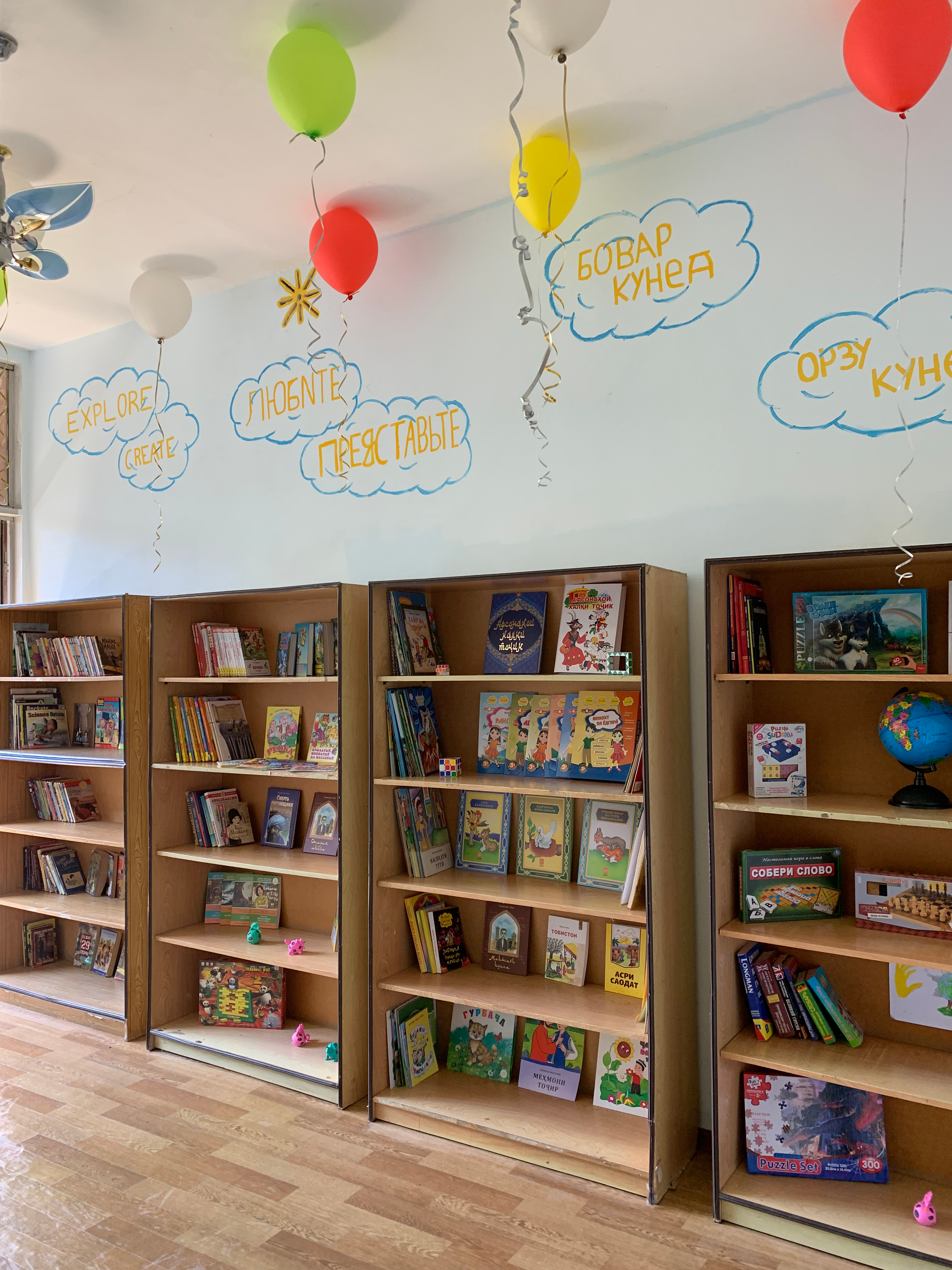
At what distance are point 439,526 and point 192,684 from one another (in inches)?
52.1

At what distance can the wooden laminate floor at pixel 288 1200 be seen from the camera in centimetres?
225

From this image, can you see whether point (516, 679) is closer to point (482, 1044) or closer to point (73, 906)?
point (482, 1044)

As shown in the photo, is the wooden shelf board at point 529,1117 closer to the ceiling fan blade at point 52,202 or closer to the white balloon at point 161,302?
the ceiling fan blade at point 52,202

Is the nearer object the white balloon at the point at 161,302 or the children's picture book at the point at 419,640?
the children's picture book at the point at 419,640

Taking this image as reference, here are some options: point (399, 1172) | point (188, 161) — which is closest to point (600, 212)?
point (188, 161)

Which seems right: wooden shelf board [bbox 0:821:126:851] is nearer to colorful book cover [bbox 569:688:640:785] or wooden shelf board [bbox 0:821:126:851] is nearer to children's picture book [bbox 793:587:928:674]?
colorful book cover [bbox 569:688:640:785]

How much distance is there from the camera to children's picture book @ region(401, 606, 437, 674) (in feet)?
10.1

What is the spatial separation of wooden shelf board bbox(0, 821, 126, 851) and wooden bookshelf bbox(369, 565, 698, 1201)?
4.42 ft

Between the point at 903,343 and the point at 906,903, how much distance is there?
1.54m

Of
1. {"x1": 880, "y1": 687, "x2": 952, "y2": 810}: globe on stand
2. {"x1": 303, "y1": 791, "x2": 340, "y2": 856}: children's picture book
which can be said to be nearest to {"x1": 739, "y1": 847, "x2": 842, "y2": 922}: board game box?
{"x1": 880, "y1": 687, "x2": 952, "y2": 810}: globe on stand

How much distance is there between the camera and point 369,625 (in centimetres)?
298

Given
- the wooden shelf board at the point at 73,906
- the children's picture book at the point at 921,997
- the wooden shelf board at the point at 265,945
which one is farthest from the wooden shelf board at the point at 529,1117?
the wooden shelf board at the point at 73,906

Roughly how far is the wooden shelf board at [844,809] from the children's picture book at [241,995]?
2065 millimetres

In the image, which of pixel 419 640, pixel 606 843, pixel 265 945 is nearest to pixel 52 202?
pixel 419 640
